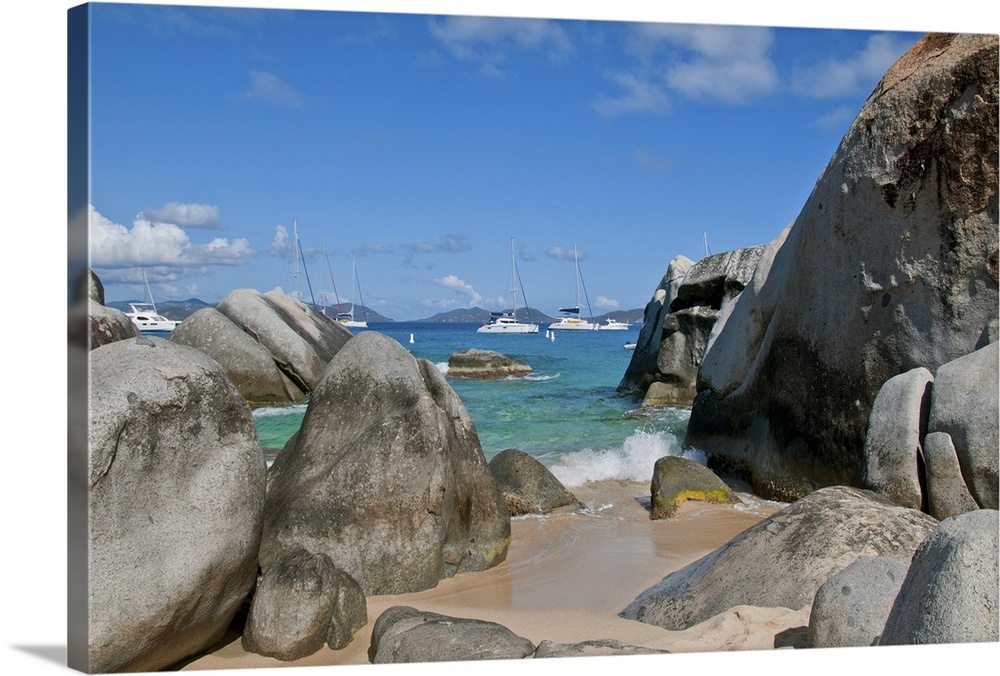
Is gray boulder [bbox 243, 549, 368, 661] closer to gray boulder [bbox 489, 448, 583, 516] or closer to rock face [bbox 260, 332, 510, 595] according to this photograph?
rock face [bbox 260, 332, 510, 595]

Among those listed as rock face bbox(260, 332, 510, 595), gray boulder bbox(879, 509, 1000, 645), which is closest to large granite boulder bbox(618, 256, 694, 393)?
rock face bbox(260, 332, 510, 595)

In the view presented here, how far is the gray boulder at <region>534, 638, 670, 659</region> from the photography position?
13.1 ft

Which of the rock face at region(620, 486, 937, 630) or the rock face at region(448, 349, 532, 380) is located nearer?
the rock face at region(620, 486, 937, 630)

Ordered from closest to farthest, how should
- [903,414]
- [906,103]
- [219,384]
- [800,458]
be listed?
[219,384] < [903,414] < [906,103] < [800,458]

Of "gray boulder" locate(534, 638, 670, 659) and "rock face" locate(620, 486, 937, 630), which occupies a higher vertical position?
"rock face" locate(620, 486, 937, 630)

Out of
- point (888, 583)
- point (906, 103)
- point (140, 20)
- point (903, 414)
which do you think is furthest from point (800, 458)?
point (140, 20)

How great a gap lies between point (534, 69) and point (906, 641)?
12.8 ft

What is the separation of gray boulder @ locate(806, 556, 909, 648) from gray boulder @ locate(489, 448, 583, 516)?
4569 millimetres

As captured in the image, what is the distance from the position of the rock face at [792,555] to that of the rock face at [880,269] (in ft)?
5.89

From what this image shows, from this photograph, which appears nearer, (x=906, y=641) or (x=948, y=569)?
(x=948, y=569)

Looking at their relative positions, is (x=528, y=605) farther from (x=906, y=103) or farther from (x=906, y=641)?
(x=906, y=103)

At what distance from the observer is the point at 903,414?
5789 millimetres

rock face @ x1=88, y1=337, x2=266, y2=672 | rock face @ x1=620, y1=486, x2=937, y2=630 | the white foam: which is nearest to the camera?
rock face @ x1=88, y1=337, x2=266, y2=672

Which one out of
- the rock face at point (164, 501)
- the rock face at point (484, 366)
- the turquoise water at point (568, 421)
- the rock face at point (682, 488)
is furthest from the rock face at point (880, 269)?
the rock face at point (484, 366)
